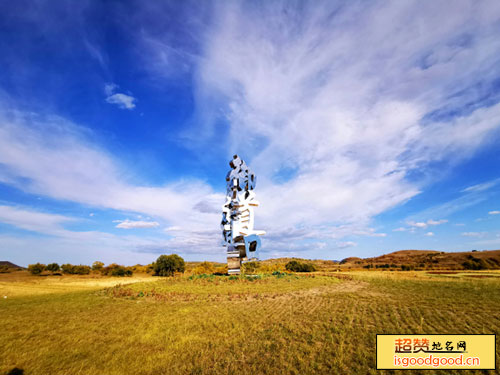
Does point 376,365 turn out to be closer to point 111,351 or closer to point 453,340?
point 453,340

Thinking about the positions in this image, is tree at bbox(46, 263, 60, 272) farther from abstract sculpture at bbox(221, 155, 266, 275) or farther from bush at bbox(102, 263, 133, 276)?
abstract sculpture at bbox(221, 155, 266, 275)

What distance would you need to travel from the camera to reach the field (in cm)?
659

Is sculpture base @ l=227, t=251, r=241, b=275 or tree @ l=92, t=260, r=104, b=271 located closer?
sculpture base @ l=227, t=251, r=241, b=275

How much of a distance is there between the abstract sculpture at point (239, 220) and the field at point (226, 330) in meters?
11.3

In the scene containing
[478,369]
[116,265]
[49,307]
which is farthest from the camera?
[116,265]

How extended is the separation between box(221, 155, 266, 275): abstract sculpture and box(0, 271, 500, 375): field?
37.1 ft

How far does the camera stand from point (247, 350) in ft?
24.4

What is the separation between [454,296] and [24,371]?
18860 mm

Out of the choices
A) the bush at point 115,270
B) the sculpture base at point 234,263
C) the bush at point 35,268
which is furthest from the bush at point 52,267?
the sculpture base at point 234,263

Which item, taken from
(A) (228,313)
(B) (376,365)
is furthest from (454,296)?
(A) (228,313)

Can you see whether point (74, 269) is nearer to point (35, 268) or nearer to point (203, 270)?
point (35, 268)

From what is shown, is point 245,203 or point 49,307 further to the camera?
point 245,203

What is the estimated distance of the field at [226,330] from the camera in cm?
659

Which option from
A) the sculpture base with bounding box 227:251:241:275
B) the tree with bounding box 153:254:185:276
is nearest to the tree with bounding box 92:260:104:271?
the tree with bounding box 153:254:185:276
